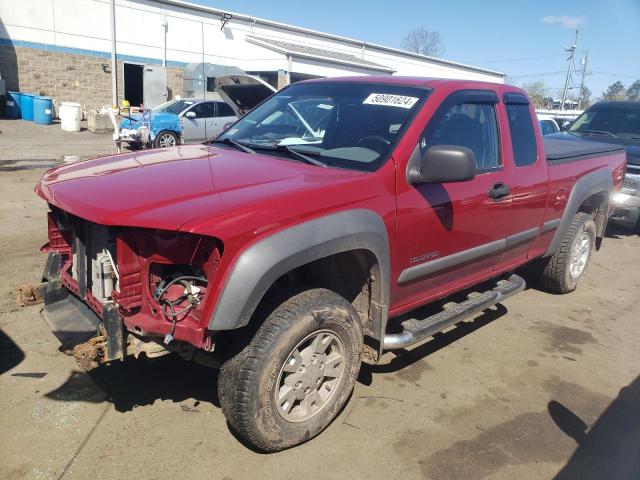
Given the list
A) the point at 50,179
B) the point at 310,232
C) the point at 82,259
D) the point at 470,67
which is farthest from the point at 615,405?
the point at 470,67

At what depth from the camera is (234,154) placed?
3.41m

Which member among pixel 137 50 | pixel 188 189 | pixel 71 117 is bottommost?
pixel 71 117

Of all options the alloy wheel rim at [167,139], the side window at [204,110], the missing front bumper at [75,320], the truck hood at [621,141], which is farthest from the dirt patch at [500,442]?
the side window at [204,110]

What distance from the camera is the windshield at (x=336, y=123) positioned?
126 inches

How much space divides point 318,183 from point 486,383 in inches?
78.2

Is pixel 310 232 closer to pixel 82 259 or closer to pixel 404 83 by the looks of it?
pixel 82 259

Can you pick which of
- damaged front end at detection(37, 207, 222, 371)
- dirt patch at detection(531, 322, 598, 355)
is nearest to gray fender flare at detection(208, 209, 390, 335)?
damaged front end at detection(37, 207, 222, 371)

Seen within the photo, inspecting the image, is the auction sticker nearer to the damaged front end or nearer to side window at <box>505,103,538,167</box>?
side window at <box>505,103,538,167</box>

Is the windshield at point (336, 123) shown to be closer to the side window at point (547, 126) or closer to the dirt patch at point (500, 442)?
the dirt patch at point (500, 442)

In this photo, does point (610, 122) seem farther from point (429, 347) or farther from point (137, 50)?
point (137, 50)

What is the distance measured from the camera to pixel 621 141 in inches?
340

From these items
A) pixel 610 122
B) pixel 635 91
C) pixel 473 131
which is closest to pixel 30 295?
pixel 473 131

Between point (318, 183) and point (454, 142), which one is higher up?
point (454, 142)

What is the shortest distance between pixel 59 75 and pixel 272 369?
2495cm
